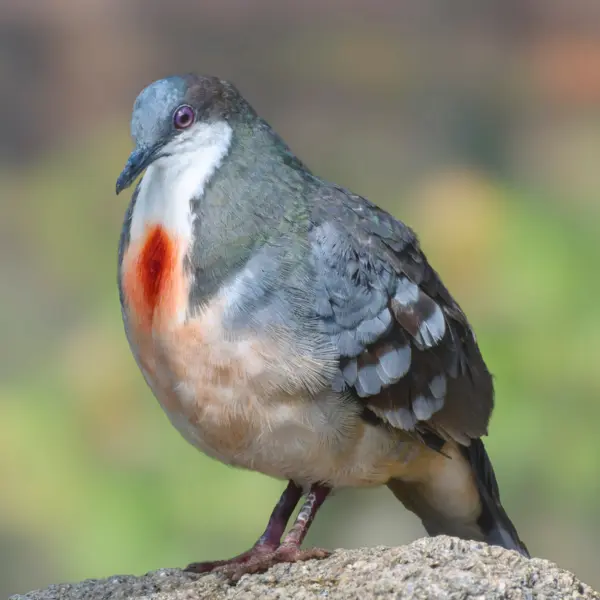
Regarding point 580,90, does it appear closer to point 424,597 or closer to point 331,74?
point 331,74

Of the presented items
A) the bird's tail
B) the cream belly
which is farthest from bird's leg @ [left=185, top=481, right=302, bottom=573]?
the bird's tail

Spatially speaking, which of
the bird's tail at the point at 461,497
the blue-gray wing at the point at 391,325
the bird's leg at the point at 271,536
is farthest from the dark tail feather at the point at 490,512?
the bird's leg at the point at 271,536

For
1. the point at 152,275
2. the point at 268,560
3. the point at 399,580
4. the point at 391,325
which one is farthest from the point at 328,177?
the point at 399,580

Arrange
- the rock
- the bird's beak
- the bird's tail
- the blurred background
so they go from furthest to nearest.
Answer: the blurred background
the bird's tail
the bird's beak
the rock

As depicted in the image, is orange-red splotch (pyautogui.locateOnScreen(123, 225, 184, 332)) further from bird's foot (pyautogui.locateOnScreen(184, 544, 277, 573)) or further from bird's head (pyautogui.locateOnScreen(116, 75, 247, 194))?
bird's foot (pyautogui.locateOnScreen(184, 544, 277, 573))

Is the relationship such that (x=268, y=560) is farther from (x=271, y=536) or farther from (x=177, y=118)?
(x=177, y=118)
